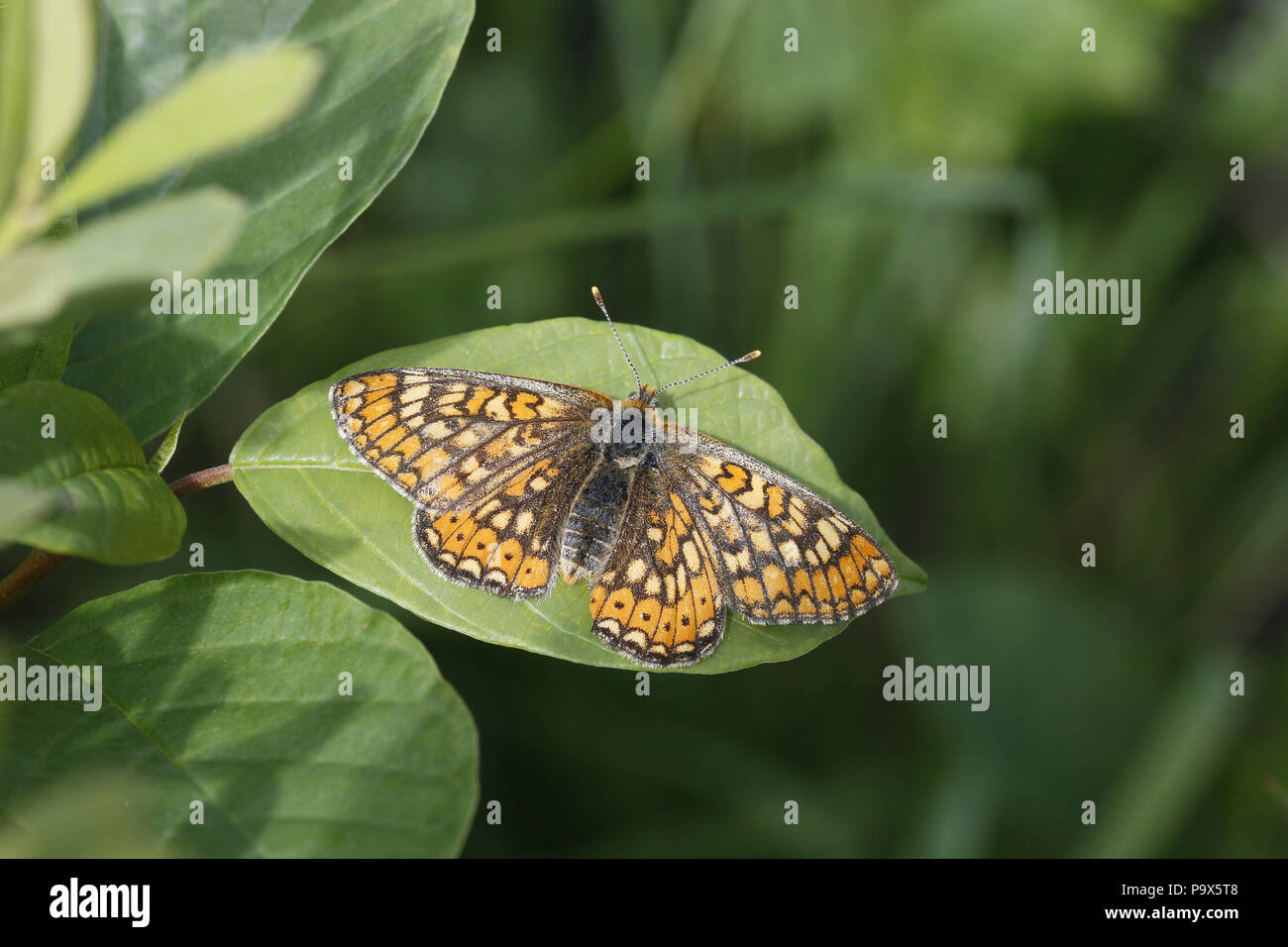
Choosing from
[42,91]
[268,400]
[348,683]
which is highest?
[42,91]

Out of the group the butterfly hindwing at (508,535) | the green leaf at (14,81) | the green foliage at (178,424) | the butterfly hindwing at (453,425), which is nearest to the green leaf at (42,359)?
the green foliage at (178,424)

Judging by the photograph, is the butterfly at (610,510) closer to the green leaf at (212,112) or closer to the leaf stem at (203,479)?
the leaf stem at (203,479)

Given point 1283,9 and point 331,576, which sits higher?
point 1283,9

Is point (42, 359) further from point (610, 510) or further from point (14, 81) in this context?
point (610, 510)

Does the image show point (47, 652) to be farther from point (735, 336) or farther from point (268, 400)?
point (735, 336)

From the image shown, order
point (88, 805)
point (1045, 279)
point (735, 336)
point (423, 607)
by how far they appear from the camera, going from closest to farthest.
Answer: point (88, 805) → point (423, 607) → point (1045, 279) → point (735, 336)

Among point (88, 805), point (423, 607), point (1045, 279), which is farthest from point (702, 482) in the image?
point (1045, 279)
